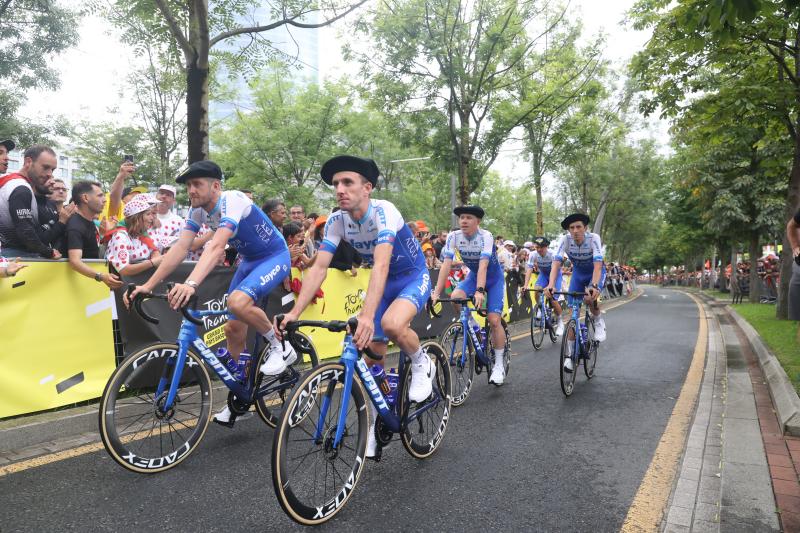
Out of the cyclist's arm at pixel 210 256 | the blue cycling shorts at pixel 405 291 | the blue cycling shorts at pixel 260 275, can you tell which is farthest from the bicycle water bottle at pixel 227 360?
the blue cycling shorts at pixel 405 291

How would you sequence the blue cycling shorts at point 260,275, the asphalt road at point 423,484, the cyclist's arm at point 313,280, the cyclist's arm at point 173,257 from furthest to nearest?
the blue cycling shorts at point 260,275 → the cyclist's arm at point 173,257 → the cyclist's arm at point 313,280 → the asphalt road at point 423,484

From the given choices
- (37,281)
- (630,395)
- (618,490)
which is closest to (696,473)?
(618,490)

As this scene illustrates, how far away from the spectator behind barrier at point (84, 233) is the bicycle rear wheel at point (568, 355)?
4.68 metres

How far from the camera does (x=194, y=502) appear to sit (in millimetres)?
3129

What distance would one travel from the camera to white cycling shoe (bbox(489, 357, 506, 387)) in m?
6.25

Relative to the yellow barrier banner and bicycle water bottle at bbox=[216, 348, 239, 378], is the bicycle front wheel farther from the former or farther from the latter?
the yellow barrier banner

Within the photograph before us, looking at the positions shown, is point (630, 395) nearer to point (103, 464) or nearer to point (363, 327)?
point (363, 327)

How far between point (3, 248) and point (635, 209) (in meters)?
41.8

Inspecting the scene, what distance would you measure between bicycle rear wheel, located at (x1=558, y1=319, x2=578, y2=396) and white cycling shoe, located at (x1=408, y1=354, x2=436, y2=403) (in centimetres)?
272

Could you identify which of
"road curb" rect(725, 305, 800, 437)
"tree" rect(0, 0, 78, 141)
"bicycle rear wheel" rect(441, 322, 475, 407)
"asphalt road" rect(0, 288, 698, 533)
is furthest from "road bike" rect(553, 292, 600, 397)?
A: "tree" rect(0, 0, 78, 141)

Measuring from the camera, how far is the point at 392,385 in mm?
3570

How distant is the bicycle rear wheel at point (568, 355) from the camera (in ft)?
19.6

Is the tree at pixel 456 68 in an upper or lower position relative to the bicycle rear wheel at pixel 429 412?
upper

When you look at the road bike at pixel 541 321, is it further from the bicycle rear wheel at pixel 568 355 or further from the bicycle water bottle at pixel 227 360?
the bicycle water bottle at pixel 227 360
